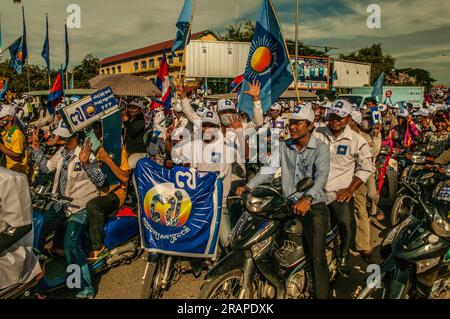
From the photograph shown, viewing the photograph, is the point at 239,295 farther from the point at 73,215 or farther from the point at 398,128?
the point at 398,128

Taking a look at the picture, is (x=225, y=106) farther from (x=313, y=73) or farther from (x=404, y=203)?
(x=313, y=73)

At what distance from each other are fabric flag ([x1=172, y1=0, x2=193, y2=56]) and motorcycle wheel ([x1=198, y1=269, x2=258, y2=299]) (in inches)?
191

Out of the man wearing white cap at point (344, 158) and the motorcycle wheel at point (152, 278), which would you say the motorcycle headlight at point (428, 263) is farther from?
the motorcycle wheel at point (152, 278)

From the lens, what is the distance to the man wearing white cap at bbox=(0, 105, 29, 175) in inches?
221

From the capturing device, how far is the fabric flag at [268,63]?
5898mm

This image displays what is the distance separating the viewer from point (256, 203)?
126 inches

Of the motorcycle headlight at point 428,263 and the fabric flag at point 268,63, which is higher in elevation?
the fabric flag at point 268,63

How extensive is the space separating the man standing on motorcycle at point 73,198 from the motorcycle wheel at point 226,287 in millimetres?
1680

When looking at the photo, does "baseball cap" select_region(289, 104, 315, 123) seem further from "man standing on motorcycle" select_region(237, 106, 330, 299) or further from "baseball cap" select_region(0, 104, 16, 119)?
"baseball cap" select_region(0, 104, 16, 119)

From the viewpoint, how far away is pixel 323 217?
3410 mm

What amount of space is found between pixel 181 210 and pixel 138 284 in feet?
5.10

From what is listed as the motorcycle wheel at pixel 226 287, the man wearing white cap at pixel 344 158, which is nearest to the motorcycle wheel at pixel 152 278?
the motorcycle wheel at pixel 226 287

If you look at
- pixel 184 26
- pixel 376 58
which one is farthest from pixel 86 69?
pixel 376 58

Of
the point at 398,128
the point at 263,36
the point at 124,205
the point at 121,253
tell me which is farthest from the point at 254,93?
the point at 398,128
